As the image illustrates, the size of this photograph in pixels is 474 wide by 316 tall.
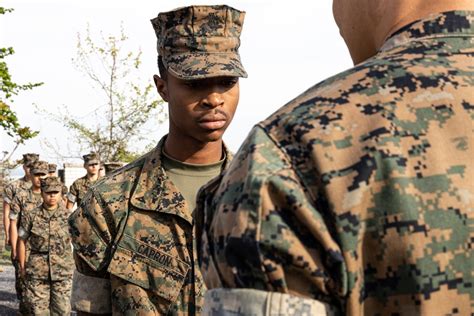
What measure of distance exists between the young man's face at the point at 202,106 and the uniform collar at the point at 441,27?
2.12 meters

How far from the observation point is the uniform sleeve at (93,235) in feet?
12.1

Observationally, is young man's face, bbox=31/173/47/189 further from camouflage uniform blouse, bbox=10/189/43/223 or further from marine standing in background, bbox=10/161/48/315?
camouflage uniform blouse, bbox=10/189/43/223

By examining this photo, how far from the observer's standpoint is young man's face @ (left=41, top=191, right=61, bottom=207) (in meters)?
12.4

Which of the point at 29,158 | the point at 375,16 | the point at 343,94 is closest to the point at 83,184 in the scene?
the point at 29,158

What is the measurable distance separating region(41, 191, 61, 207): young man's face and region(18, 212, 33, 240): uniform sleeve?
315 millimetres

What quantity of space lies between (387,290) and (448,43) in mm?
476

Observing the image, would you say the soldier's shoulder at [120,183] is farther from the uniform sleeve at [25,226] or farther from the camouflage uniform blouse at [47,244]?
the uniform sleeve at [25,226]

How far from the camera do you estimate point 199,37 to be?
13.2 ft

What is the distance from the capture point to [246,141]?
5.27 feet

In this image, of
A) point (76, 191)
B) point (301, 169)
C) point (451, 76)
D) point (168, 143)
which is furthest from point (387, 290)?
point (76, 191)

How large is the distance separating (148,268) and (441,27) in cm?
222

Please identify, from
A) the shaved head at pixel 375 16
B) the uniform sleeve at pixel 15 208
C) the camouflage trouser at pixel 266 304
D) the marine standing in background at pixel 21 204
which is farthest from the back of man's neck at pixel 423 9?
the uniform sleeve at pixel 15 208

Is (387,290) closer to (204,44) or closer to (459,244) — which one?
(459,244)

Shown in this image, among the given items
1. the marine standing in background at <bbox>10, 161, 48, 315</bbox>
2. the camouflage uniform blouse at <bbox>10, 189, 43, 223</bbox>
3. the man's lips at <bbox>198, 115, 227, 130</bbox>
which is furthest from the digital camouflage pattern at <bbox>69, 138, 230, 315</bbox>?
the camouflage uniform blouse at <bbox>10, 189, 43, 223</bbox>
